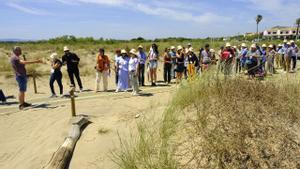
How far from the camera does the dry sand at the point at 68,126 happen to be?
7.06 meters

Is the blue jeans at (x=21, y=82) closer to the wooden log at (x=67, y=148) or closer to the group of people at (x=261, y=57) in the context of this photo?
the wooden log at (x=67, y=148)

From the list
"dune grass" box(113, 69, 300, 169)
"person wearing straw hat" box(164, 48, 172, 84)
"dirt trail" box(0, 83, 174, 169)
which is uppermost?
"person wearing straw hat" box(164, 48, 172, 84)

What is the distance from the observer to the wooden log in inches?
242

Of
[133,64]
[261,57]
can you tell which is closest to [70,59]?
[133,64]

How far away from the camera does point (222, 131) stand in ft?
17.7

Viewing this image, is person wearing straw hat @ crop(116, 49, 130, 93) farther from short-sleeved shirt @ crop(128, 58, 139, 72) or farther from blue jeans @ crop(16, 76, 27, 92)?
blue jeans @ crop(16, 76, 27, 92)

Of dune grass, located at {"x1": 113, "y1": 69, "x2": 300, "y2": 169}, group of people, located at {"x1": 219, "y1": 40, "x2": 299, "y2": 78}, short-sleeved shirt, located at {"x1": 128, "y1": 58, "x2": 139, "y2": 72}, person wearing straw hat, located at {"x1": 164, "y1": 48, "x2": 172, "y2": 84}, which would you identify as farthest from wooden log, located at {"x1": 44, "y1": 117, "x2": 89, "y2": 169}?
person wearing straw hat, located at {"x1": 164, "y1": 48, "x2": 172, "y2": 84}

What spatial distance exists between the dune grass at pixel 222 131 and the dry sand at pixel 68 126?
788mm

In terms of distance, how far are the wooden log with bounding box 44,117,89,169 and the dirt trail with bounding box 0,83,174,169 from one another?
0.14m

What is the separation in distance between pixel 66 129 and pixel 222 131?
464 cm

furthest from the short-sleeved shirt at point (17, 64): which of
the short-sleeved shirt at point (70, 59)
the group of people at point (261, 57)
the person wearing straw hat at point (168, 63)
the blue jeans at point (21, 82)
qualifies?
the person wearing straw hat at point (168, 63)

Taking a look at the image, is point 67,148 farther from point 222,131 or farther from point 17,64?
point 17,64

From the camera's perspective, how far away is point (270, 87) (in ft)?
24.1

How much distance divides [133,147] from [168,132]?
2.09 feet
